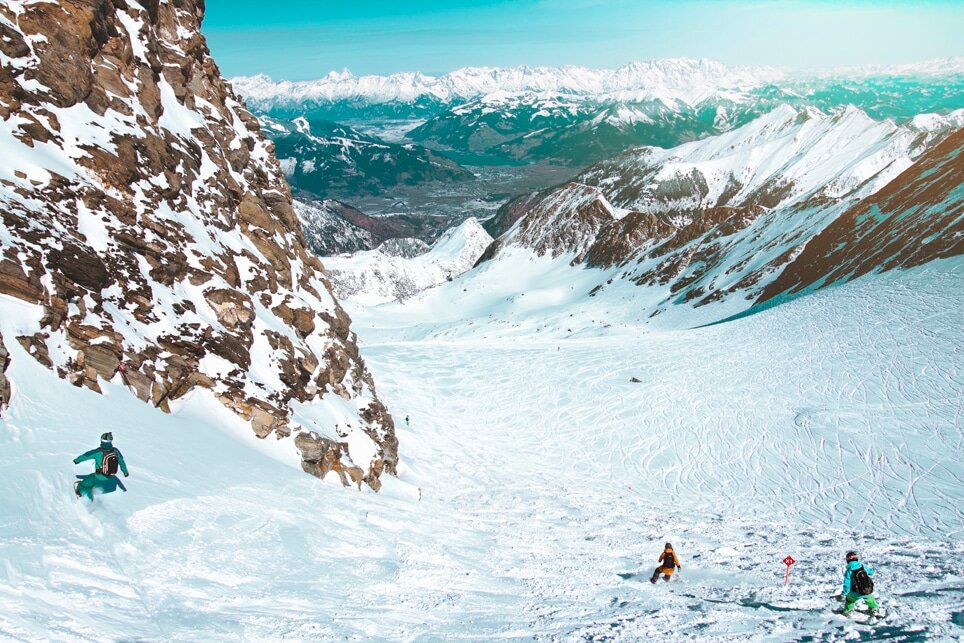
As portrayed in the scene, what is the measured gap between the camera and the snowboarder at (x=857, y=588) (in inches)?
407

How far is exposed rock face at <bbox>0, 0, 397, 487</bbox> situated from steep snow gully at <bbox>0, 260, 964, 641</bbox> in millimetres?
1390

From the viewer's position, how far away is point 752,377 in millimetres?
33938

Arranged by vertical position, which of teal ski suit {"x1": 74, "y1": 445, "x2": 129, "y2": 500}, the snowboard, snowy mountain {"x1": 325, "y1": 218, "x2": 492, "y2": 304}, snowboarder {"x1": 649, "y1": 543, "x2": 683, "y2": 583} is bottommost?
the snowboard

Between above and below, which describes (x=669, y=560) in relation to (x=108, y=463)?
below

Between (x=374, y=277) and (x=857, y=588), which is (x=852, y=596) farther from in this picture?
(x=374, y=277)

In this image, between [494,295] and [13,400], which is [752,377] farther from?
[494,295]

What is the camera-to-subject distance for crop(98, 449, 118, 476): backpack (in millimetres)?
10633

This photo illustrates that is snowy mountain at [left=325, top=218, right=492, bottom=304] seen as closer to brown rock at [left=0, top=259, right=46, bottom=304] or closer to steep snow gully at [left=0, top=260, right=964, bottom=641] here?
steep snow gully at [left=0, top=260, right=964, bottom=641]

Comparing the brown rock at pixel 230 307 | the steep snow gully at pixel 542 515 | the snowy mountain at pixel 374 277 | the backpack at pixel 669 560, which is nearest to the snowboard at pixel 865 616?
the steep snow gully at pixel 542 515

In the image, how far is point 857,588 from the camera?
10453 millimetres

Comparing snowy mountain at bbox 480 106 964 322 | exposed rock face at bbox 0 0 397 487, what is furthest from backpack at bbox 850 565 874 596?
snowy mountain at bbox 480 106 964 322

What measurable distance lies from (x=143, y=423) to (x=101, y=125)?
1184 cm

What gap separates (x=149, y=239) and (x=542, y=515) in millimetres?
16667

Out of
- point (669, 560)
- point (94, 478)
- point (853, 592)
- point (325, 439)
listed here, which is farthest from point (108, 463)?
point (853, 592)
